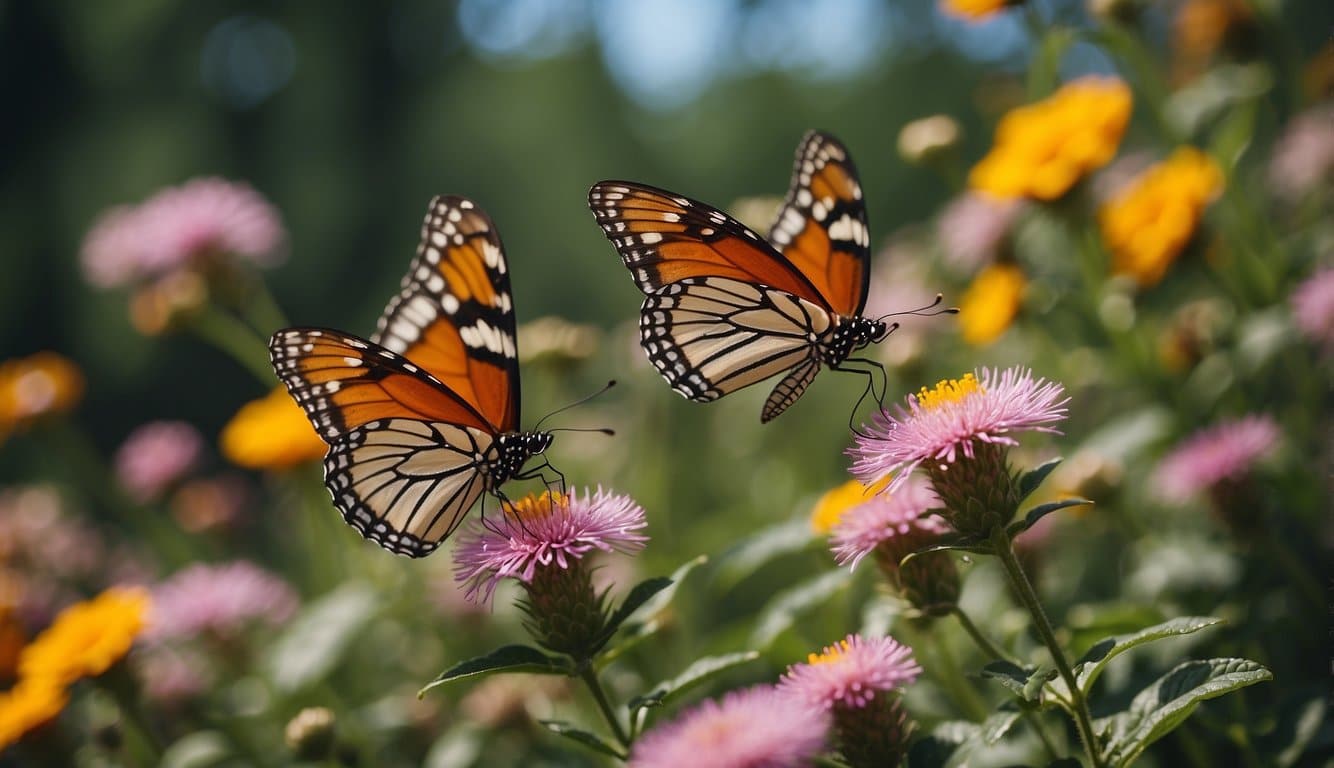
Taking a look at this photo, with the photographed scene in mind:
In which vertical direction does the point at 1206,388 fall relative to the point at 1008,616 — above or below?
above

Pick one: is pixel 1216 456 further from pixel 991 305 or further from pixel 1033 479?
pixel 1033 479

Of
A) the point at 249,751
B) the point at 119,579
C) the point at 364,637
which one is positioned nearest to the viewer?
the point at 249,751

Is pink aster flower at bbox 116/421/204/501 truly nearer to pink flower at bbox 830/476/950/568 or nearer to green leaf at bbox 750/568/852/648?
green leaf at bbox 750/568/852/648

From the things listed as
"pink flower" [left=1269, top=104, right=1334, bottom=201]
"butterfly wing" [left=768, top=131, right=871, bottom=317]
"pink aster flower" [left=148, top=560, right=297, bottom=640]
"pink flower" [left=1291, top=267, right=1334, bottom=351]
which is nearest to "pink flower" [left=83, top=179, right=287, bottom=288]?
"pink aster flower" [left=148, top=560, right=297, bottom=640]

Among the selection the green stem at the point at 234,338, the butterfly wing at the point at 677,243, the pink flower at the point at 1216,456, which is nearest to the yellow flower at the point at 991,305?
the pink flower at the point at 1216,456

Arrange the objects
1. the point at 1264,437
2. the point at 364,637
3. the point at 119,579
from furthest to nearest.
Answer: the point at 119,579, the point at 364,637, the point at 1264,437

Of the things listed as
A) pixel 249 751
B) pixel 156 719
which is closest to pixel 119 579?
pixel 156 719

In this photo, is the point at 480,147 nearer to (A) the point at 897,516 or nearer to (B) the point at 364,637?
(B) the point at 364,637
